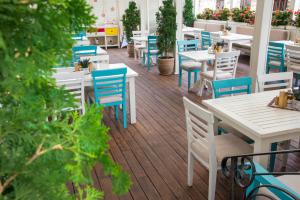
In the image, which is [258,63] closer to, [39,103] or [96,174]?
[96,174]

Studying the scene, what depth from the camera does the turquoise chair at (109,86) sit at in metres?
3.50

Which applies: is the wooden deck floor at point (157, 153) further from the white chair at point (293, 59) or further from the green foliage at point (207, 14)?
the green foliage at point (207, 14)

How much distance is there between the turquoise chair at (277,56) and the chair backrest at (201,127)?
397cm

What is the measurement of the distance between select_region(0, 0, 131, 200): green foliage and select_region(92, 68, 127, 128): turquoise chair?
2.72 meters

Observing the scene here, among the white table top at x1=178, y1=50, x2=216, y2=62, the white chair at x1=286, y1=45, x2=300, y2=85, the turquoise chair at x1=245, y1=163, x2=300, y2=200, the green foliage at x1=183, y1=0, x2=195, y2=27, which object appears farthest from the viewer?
the green foliage at x1=183, y1=0, x2=195, y2=27

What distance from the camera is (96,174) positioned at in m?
2.89

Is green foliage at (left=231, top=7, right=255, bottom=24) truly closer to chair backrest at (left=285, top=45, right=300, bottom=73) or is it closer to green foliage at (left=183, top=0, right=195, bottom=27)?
green foliage at (left=183, top=0, right=195, bottom=27)

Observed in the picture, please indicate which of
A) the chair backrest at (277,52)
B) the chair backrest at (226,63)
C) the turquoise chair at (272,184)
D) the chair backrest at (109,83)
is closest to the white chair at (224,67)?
the chair backrest at (226,63)

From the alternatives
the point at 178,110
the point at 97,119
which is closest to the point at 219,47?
the point at 178,110

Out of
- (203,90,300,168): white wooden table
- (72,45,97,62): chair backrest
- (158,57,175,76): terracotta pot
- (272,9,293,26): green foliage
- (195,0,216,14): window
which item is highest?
(195,0,216,14): window

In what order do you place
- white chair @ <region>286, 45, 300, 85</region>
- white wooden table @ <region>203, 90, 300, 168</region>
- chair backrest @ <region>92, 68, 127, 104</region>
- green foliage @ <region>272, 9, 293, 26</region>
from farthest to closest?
green foliage @ <region>272, 9, 293, 26</region>
white chair @ <region>286, 45, 300, 85</region>
chair backrest @ <region>92, 68, 127, 104</region>
white wooden table @ <region>203, 90, 300, 168</region>

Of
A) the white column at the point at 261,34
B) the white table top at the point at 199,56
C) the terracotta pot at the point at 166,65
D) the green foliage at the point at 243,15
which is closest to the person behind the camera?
the white column at the point at 261,34

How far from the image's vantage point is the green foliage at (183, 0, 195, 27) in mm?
11445

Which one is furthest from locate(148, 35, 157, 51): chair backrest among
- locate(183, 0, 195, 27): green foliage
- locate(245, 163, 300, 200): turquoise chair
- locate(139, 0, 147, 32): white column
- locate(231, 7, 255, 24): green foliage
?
locate(245, 163, 300, 200): turquoise chair
